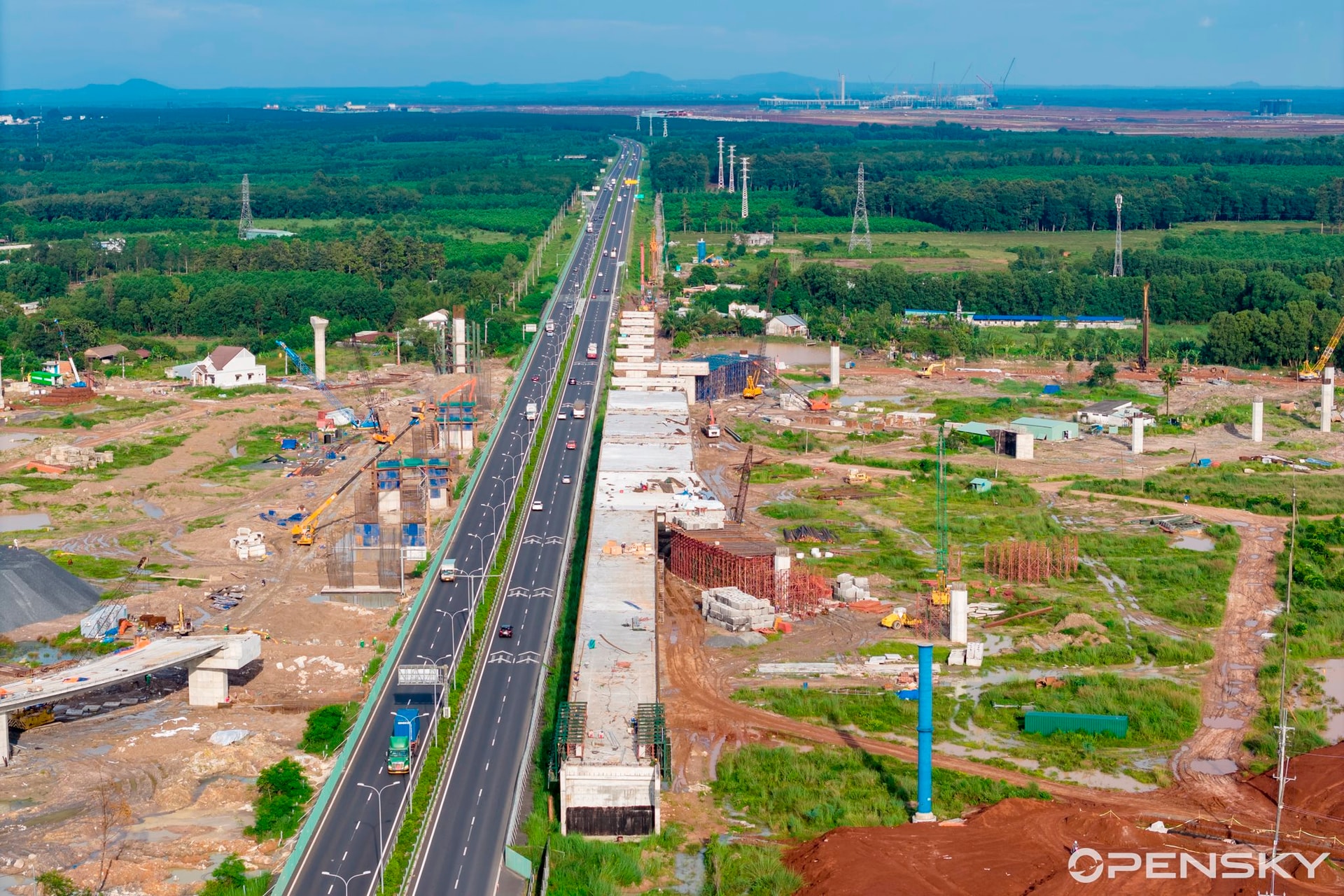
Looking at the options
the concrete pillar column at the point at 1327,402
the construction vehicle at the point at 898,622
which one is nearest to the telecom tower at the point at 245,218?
the concrete pillar column at the point at 1327,402

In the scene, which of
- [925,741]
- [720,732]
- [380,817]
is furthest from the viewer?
[720,732]

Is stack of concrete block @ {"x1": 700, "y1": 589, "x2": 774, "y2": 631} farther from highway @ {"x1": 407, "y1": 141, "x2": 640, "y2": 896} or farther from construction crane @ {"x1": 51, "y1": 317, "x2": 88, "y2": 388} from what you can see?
construction crane @ {"x1": 51, "y1": 317, "x2": 88, "y2": 388}

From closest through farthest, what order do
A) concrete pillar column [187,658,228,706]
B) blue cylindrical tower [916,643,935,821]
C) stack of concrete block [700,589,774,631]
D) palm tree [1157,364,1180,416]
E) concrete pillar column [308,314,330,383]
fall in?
blue cylindrical tower [916,643,935,821], concrete pillar column [187,658,228,706], stack of concrete block [700,589,774,631], palm tree [1157,364,1180,416], concrete pillar column [308,314,330,383]

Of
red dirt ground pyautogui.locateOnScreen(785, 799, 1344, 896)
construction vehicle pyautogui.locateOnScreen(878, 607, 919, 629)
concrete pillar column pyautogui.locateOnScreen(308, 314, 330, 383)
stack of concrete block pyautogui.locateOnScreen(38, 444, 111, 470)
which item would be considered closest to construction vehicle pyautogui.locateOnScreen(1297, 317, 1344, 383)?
construction vehicle pyautogui.locateOnScreen(878, 607, 919, 629)

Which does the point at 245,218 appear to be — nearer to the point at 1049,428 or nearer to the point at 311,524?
the point at 1049,428

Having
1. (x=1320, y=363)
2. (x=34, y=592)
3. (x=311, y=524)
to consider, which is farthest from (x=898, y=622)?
(x=1320, y=363)

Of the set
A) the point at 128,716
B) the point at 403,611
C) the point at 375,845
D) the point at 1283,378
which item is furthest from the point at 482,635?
the point at 1283,378
